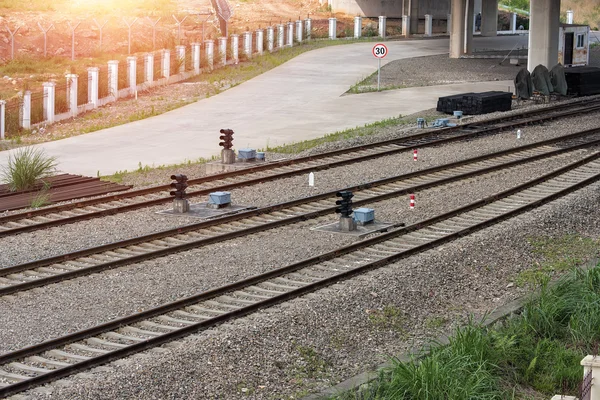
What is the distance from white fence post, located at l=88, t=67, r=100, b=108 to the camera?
109ft

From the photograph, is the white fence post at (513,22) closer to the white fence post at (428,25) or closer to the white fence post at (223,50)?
the white fence post at (428,25)

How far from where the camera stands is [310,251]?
1636cm

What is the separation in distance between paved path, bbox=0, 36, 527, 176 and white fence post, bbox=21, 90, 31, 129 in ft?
5.81

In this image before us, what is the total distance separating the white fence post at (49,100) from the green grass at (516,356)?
1991 centimetres

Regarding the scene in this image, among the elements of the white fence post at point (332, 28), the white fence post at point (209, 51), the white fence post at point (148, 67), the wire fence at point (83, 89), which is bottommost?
the wire fence at point (83, 89)

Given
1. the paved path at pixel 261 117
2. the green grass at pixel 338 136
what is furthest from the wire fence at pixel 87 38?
the green grass at pixel 338 136

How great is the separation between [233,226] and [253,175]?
5.06 meters

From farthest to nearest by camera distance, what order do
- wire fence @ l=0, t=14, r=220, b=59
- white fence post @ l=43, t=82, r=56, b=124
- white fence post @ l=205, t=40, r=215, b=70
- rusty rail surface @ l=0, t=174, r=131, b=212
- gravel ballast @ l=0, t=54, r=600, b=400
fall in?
1. wire fence @ l=0, t=14, r=220, b=59
2. white fence post @ l=205, t=40, r=215, b=70
3. white fence post @ l=43, t=82, r=56, b=124
4. rusty rail surface @ l=0, t=174, r=131, b=212
5. gravel ballast @ l=0, t=54, r=600, b=400

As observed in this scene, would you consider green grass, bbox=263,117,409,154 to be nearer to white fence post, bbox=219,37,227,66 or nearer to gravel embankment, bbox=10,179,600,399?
gravel embankment, bbox=10,179,600,399

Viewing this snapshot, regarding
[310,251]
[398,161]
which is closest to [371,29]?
[398,161]

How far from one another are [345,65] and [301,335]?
3562 cm

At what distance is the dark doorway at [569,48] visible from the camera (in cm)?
5041

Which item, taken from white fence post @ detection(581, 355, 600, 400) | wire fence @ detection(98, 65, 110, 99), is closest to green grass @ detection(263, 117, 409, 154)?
wire fence @ detection(98, 65, 110, 99)

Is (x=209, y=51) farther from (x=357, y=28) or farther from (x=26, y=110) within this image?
(x=357, y=28)
